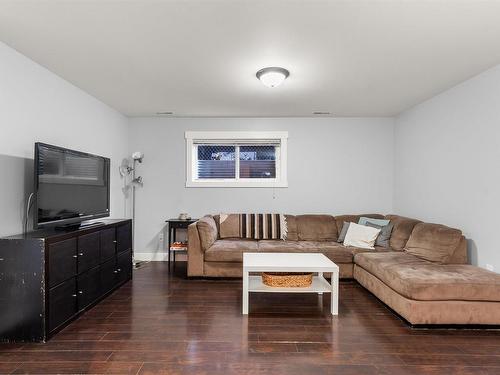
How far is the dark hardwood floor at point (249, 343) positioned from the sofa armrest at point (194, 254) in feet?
2.17

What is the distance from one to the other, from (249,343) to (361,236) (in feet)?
7.92

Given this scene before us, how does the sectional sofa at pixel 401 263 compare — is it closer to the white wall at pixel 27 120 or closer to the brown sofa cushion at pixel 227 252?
the brown sofa cushion at pixel 227 252

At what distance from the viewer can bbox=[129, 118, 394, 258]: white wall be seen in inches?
192

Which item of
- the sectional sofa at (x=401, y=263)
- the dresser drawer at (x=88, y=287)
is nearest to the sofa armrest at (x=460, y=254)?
the sectional sofa at (x=401, y=263)

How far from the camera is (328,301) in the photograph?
3.16m

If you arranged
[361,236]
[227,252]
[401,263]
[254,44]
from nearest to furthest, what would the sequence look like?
[254,44], [401,263], [227,252], [361,236]

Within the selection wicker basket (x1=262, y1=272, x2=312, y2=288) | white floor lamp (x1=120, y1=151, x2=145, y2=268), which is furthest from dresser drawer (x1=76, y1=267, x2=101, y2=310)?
wicker basket (x1=262, y1=272, x2=312, y2=288)

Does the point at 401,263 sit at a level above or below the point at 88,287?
above

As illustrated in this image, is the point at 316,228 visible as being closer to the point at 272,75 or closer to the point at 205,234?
the point at 205,234

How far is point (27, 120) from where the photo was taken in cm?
271

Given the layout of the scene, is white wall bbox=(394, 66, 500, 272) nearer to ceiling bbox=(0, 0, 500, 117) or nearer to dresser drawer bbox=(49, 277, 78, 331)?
ceiling bbox=(0, 0, 500, 117)

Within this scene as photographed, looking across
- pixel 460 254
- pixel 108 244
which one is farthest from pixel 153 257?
pixel 460 254

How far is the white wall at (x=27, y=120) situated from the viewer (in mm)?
2479

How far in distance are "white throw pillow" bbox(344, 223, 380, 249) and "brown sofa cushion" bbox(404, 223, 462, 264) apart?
1.59 feet
